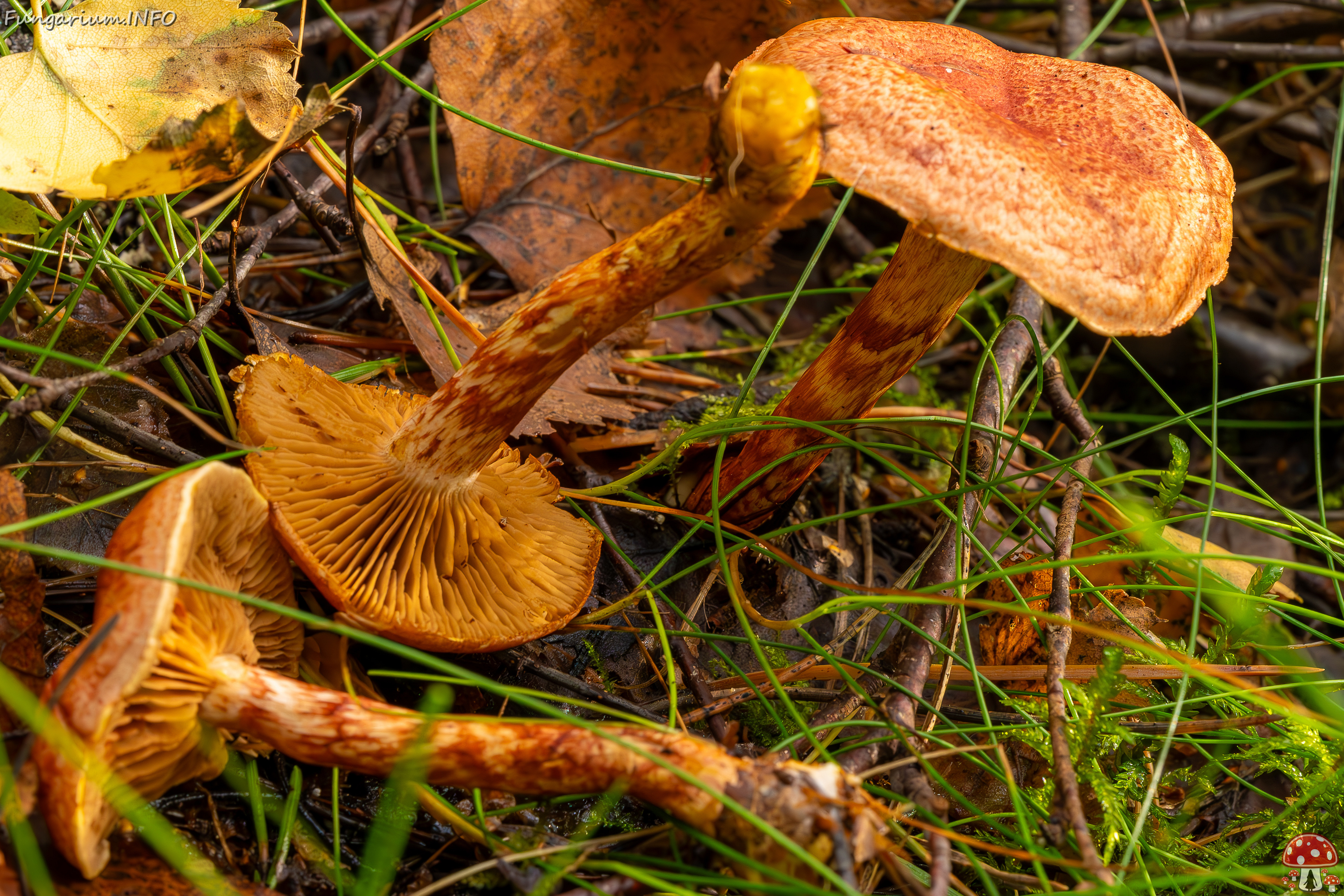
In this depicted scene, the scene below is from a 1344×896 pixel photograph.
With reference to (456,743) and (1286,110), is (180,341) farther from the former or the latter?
(1286,110)

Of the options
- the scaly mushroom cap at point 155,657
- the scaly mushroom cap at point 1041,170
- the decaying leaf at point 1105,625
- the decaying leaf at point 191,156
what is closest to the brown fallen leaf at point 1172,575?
the decaying leaf at point 1105,625

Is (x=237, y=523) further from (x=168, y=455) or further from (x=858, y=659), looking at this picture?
(x=858, y=659)

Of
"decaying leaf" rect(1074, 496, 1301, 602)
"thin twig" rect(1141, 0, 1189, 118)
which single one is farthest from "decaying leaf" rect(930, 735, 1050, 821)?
"thin twig" rect(1141, 0, 1189, 118)

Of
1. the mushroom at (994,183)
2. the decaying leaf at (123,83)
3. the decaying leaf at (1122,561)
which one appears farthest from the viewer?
the decaying leaf at (1122,561)

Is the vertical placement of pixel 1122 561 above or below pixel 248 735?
below

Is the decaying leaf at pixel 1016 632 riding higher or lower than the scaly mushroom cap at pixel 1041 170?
lower

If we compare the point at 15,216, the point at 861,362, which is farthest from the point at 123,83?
the point at 861,362

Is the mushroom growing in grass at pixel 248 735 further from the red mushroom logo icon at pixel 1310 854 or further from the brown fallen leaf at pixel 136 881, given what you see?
the red mushroom logo icon at pixel 1310 854
